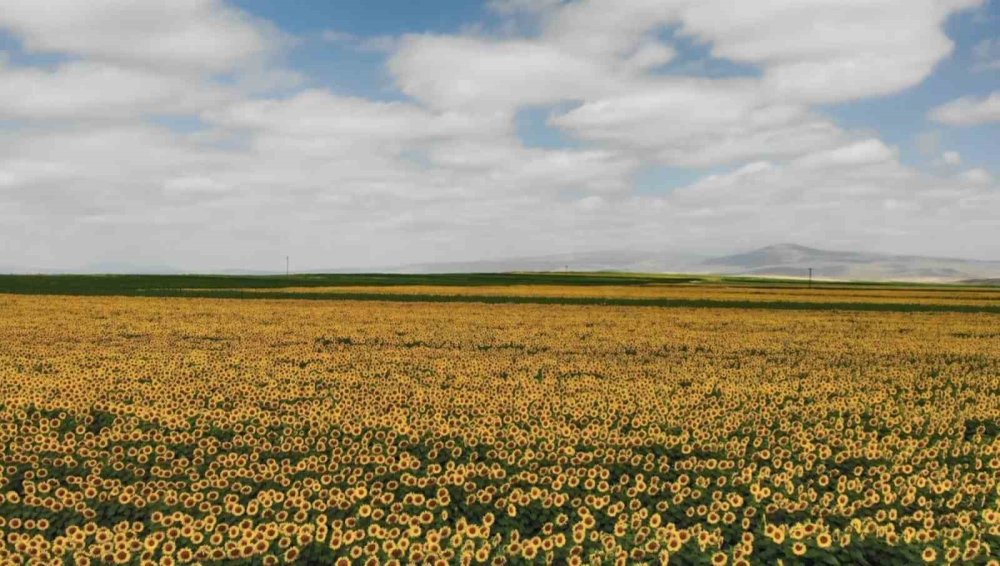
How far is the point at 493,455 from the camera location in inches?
529

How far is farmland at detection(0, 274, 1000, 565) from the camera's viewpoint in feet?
30.9

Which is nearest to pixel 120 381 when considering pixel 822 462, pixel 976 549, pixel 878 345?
pixel 822 462

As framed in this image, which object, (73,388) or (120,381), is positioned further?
(120,381)

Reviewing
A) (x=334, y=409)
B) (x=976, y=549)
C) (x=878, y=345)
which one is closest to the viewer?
(x=976, y=549)

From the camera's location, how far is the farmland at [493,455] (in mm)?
9422

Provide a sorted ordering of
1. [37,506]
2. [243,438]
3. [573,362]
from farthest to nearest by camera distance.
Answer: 1. [573,362]
2. [243,438]
3. [37,506]

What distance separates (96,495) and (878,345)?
94.0 ft

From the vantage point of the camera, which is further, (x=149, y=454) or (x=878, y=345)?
(x=878, y=345)

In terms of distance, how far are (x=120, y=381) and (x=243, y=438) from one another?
7.42 meters

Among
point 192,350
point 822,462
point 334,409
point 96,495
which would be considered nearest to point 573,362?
point 334,409

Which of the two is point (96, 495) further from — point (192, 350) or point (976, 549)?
point (192, 350)

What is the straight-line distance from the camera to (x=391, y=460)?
505 inches

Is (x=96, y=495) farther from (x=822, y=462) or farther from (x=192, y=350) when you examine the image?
(x=192, y=350)

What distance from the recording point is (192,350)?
25688mm
